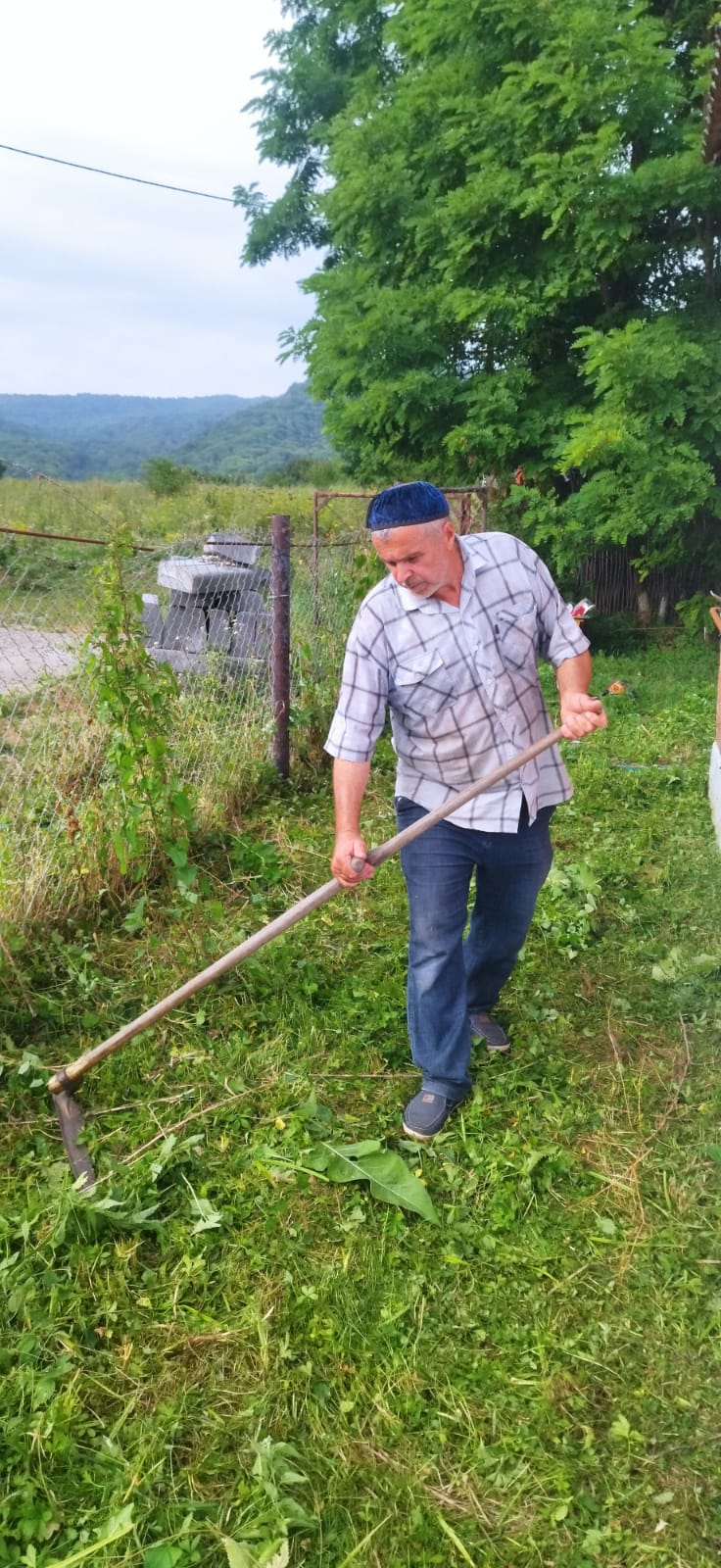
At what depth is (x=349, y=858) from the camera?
7.29 ft

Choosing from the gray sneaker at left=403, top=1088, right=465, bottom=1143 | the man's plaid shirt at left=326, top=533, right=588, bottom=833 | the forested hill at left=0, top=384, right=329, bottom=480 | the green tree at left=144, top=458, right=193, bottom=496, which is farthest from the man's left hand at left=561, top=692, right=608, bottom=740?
the green tree at left=144, top=458, right=193, bottom=496

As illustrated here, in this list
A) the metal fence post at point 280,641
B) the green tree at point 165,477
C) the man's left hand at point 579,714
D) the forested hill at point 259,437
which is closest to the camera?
the man's left hand at point 579,714

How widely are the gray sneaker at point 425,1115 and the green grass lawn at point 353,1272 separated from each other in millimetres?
61

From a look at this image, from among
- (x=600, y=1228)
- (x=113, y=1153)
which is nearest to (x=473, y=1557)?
(x=600, y=1228)

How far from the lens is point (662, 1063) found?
293cm

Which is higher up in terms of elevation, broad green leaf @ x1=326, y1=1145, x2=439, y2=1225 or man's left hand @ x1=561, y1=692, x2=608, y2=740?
man's left hand @ x1=561, y1=692, x2=608, y2=740

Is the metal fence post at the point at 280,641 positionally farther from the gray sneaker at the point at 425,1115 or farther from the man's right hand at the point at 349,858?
the man's right hand at the point at 349,858

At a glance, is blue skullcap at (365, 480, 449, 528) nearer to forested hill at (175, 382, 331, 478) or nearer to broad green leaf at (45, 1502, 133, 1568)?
broad green leaf at (45, 1502, 133, 1568)

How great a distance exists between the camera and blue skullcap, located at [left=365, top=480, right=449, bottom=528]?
2092mm

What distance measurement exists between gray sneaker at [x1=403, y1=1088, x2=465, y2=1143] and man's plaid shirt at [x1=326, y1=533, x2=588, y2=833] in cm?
86

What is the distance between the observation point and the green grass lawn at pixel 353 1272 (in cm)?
172

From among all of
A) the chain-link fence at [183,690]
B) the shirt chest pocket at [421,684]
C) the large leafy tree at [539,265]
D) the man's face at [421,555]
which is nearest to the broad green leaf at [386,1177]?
the shirt chest pocket at [421,684]

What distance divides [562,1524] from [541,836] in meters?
1.50

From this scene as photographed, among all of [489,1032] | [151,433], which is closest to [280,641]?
[489,1032]
